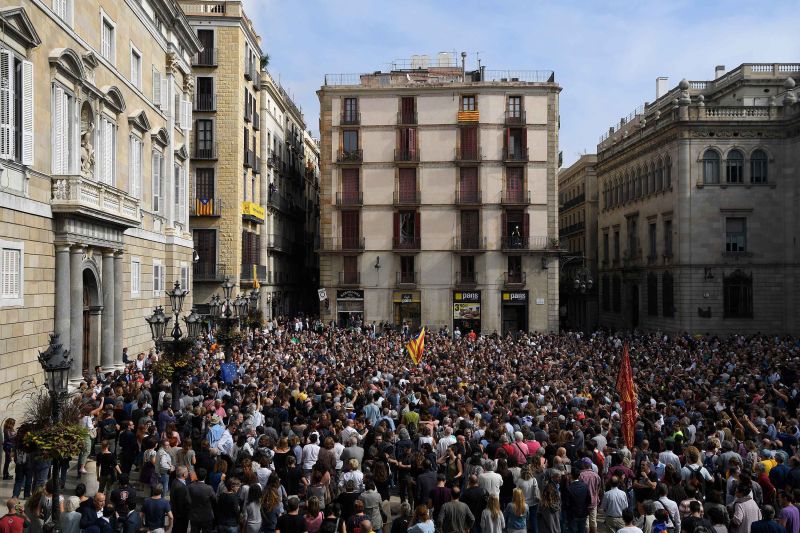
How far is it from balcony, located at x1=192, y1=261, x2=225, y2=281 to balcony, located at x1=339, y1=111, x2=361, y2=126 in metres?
12.8

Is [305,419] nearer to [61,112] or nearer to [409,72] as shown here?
[61,112]

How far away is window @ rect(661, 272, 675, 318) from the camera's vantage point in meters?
48.4

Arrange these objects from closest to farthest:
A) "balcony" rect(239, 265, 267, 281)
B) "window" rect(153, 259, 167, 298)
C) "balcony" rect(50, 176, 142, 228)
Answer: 1. "balcony" rect(50, 176, 142, 228)
2. "window" rect(153, 259, 167, 298)
3. "balcony" rect(239, 265, 267, 281)

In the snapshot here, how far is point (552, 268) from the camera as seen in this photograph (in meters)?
49.5

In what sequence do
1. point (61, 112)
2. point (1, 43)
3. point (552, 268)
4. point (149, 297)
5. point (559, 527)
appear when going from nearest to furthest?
point (559, 527), point (1, 43), point (61, 112), point (149, 297), point (552, 268)

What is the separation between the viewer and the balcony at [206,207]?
43.9m

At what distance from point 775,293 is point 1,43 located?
1684 inches

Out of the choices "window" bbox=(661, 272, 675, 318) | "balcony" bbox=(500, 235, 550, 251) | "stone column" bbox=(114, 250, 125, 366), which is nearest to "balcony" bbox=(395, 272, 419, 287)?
"balcony" bbox=(500, 235, 550, 251)

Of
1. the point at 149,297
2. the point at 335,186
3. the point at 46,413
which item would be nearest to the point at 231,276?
the point at 335,186

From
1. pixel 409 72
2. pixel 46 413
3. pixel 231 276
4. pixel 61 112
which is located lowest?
pixel 46 413

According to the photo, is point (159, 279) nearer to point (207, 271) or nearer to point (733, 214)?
point (207, 271)

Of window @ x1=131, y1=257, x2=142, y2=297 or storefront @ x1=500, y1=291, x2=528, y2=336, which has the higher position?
window @ x1=131, y1=257, x2=142, y2=297

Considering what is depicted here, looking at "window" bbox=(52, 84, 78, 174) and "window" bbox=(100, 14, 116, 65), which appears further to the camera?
"window" bbox=(100, 14, 116, 65)

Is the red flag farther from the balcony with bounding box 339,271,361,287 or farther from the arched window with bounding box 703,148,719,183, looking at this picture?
the balcony with bounding box 339,271,361,287
